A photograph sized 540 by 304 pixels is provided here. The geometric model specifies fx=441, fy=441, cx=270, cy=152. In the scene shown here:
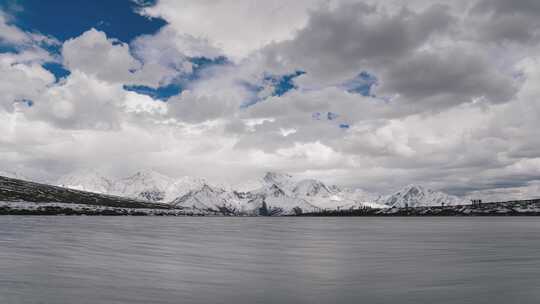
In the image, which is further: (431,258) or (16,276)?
(431,258)

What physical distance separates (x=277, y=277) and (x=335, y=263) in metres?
9.20

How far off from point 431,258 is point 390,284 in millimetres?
16847

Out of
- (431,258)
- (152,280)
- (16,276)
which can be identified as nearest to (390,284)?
(152,280)

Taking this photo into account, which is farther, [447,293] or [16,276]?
[16,276]

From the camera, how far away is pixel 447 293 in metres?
21.1

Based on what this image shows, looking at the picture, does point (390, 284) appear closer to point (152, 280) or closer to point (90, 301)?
point (152, 280)

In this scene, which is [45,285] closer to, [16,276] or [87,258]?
[16,276]

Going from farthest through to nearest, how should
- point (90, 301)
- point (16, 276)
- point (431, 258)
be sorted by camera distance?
point (431, 258), point (16, 276), point (90, 301)

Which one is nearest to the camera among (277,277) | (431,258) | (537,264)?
(277,277)

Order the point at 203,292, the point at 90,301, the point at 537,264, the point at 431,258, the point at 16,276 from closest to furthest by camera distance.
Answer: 1. the point at 90,301
2. the point at 203,292
3. the point at 16,276
4. the point at 537,264
5. the point at 431,258

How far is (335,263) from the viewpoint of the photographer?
34250mm

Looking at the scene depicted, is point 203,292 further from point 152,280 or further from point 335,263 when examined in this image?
point 335,263

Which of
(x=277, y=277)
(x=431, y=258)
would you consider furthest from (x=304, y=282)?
(x=431, y=258)

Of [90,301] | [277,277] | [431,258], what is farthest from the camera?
[431,258]
